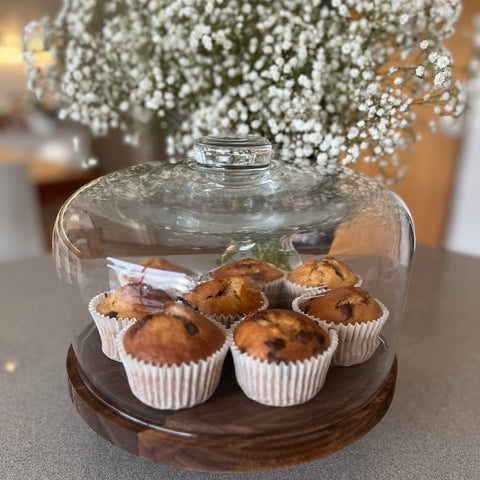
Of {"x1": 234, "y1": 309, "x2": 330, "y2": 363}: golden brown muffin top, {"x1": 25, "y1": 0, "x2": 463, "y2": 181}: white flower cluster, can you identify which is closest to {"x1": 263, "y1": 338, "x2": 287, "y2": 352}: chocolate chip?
{"x1": 234, "y1": 309, "x2": 330, "y2": 363}: golden brown muffin top

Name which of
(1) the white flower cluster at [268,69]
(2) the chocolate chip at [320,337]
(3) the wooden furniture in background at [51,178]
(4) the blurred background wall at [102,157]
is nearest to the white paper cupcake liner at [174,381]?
(2) the chocolate chip at [320,337]

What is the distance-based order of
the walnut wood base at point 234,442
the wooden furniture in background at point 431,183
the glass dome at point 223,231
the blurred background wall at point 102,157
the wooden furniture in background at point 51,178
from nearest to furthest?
1. the walnut wood base at point 234,442
2. the glass dome at point 223,231
3. the blurred background wall at point 102,157
4. the wooden furniture in background at point 431,183
5. the wooden furniture in background at point 51,178

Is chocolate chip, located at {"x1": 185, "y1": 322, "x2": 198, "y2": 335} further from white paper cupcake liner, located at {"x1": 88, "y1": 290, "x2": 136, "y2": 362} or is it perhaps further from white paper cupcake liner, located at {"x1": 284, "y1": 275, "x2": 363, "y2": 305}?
white paper cupcake liner, located at {"x1": 284, "y1": 275, "x2": 363, "y2": 305}

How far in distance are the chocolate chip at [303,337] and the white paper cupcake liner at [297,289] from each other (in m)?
0.15

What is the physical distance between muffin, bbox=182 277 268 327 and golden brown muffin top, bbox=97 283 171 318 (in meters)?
0.04

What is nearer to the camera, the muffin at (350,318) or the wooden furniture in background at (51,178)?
the muffin at (350,318)

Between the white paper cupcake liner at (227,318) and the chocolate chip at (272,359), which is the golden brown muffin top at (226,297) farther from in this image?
the chocolate chip at (272,359)

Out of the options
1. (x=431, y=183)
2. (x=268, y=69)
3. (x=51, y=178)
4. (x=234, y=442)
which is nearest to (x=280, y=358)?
(x=234, y=442)

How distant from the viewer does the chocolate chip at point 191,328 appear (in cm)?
66

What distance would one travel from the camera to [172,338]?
650 mm

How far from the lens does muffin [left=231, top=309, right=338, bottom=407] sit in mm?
657

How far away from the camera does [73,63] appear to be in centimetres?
106

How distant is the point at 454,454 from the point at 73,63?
3.16 ft

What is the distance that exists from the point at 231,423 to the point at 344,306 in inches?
9.5
